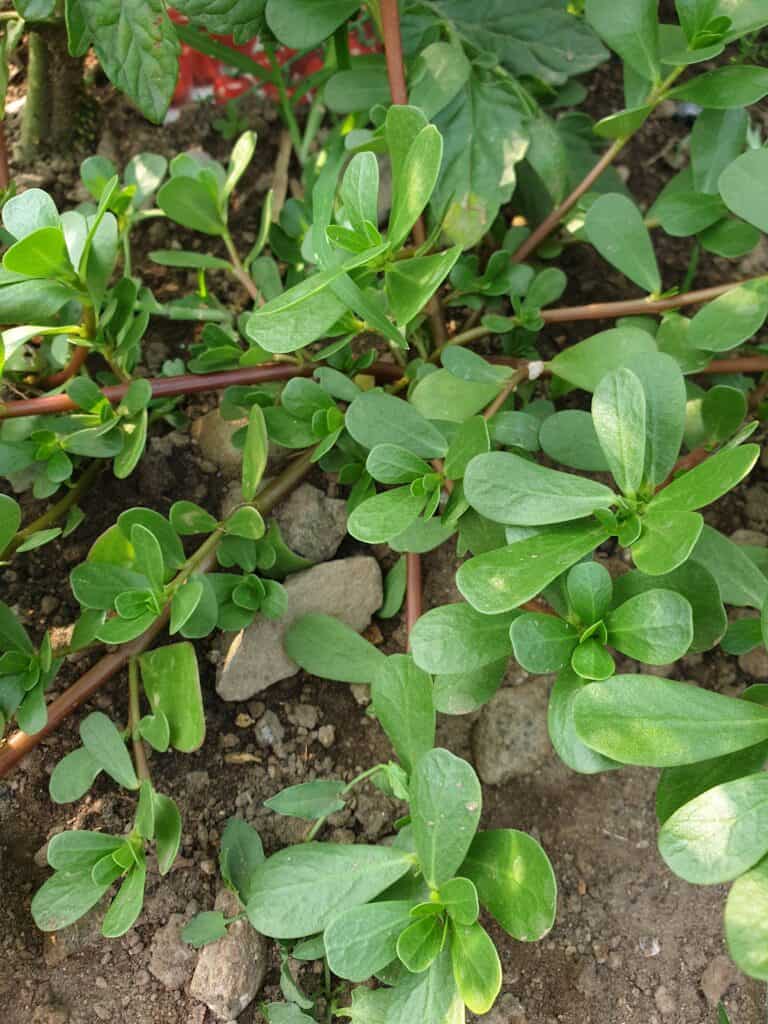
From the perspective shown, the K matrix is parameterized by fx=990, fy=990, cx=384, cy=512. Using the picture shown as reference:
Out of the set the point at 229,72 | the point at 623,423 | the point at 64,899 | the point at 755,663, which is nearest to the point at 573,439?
the point at 623,423

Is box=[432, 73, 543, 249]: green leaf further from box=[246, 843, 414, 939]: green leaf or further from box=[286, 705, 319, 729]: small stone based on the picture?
box=[246, 843, 414, 939]: green leaf

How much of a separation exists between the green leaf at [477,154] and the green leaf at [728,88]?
9.5 inches

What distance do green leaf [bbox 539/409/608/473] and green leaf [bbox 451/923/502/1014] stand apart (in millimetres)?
539

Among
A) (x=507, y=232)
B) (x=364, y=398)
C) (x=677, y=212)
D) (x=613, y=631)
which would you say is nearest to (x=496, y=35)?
(x=507, y=232)

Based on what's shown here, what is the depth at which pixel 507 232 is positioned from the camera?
158cm

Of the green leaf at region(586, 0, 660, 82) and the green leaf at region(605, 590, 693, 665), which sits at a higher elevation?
the green leaf at region(586, 0, 660, 82)

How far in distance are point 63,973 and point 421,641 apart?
647 mm

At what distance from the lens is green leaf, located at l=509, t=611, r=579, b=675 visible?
101 cm

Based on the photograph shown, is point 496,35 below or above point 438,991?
above

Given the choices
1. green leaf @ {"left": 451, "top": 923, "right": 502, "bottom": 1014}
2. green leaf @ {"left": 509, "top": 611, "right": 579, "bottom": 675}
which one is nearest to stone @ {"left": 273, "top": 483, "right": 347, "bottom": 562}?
green leaf @ {"left": 509, "top": 611, "right": 579, "bottom": 675}

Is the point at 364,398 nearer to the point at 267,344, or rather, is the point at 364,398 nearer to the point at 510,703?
the point at 267,344

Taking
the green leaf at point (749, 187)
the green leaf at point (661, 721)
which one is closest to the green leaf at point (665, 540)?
the green leaf at point (661, 721)

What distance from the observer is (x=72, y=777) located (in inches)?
47.6

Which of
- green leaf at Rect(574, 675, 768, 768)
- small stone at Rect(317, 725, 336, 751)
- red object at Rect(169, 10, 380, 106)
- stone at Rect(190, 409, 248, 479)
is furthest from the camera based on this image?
red object at Rect(169, 10, 380, 106)
